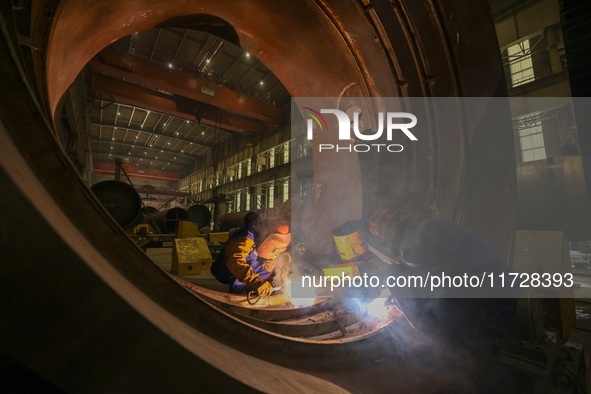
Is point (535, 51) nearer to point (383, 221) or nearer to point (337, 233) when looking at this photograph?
point (337, 233)

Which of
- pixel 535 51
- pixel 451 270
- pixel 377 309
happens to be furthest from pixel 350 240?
pixel 535 51

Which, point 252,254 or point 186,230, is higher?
point 186,230

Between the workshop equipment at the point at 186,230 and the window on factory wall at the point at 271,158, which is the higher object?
the window on factory wall at the point at 271,158

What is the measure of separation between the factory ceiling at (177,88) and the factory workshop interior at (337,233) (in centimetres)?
161

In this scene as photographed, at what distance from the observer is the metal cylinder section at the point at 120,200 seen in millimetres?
5432

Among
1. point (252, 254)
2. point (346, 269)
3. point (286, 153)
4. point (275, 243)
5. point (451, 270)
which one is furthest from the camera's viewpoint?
point (286, 153)

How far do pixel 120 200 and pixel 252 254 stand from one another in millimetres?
3788

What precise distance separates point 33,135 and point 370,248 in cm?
223

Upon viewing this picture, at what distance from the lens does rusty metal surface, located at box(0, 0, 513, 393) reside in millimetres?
522

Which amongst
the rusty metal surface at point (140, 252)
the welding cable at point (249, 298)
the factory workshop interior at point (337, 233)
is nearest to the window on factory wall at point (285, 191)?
the factory workshop interior at point (337, 233)

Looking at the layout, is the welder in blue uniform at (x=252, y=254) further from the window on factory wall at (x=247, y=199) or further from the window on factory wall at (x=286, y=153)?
the window on factory wall at (x=247, y=199)

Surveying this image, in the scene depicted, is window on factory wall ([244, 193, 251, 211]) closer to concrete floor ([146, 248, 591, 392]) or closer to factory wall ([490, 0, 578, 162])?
concrete floor ([146, 248, 591, 392])

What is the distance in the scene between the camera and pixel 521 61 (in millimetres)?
6754

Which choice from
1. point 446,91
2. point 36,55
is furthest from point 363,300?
point 36,55
